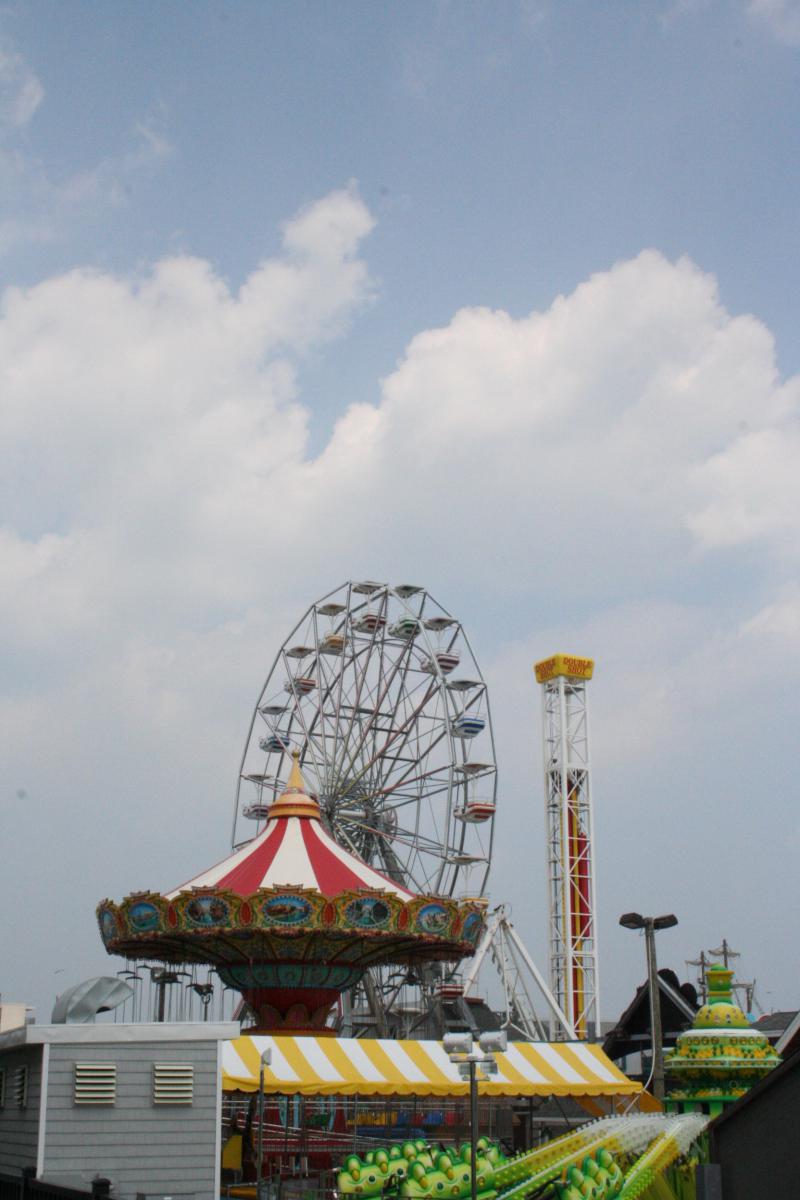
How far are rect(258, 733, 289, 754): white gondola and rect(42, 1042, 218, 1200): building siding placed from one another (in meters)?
31.3

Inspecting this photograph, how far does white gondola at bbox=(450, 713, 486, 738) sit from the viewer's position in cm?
4275

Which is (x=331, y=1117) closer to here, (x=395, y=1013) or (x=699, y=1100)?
(x=699, y=1100)

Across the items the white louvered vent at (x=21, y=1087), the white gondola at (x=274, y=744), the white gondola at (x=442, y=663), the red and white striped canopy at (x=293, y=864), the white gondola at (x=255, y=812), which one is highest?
the white gondola at (x=442, y=663)

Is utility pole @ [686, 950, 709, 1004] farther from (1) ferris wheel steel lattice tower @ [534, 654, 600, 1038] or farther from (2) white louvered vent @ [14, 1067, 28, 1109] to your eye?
(2) white louvered vent @ [14, 1067, 28, 1109]

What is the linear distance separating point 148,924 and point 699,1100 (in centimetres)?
1393

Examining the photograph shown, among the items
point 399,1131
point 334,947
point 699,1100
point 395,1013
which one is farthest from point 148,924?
point 395,1013

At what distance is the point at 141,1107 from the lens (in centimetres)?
1443

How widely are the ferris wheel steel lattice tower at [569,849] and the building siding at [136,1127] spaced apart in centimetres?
3509

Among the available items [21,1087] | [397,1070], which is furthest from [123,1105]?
[397,1070]

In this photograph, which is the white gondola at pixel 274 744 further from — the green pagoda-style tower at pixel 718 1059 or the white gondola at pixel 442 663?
the green pagoda-style tower at pixel 718 1059

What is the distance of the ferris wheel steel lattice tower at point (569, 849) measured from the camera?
161 ft

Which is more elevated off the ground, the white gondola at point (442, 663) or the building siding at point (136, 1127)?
the white gondola at point (442, 663)

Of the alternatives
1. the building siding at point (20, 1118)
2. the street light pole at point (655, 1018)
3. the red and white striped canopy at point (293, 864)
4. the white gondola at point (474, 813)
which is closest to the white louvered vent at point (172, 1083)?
the building siding at point (20, 1118)

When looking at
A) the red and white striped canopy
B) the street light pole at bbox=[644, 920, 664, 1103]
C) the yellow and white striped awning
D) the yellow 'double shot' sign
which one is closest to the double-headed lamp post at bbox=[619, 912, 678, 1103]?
the street light pole at bbox=[644, 920, 664, 1103]
